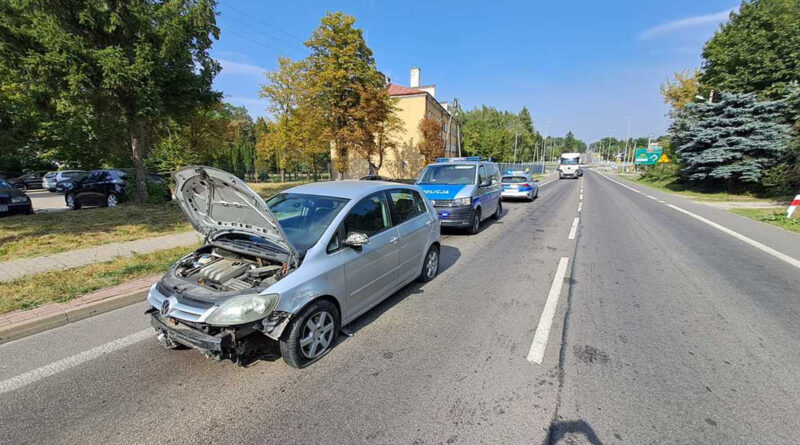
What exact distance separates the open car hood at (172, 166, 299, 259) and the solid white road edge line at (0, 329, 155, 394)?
4.33 ft

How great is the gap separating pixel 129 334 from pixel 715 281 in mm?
8222

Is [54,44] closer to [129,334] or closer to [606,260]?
[129,334]

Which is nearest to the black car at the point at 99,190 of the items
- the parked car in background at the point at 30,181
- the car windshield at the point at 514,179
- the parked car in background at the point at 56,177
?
the parked car in background at the point at 56,177

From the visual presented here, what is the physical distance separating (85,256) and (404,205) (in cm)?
599

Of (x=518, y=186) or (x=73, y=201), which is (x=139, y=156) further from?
(x=518, y=186)

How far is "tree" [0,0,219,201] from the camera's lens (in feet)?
26.8

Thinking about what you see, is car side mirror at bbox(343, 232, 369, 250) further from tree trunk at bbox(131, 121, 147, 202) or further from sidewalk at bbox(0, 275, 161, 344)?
tree trunk at bbox(131, 121, 147, 202)

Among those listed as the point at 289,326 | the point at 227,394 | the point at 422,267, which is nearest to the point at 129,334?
the point at 227,394

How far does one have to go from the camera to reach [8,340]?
3.51 meters

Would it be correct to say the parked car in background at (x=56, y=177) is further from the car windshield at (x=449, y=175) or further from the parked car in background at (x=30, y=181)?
the car windshield at (x=449, y=175)

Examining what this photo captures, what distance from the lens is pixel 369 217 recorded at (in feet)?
12.8

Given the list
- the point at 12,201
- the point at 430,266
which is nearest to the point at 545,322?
the point at 430,266

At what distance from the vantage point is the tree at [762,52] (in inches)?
736

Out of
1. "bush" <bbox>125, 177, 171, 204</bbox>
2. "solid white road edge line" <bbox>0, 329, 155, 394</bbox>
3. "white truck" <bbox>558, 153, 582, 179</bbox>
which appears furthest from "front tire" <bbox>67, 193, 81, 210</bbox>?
"white truck" <bbox>558, 153, 582, 179</bbox>
